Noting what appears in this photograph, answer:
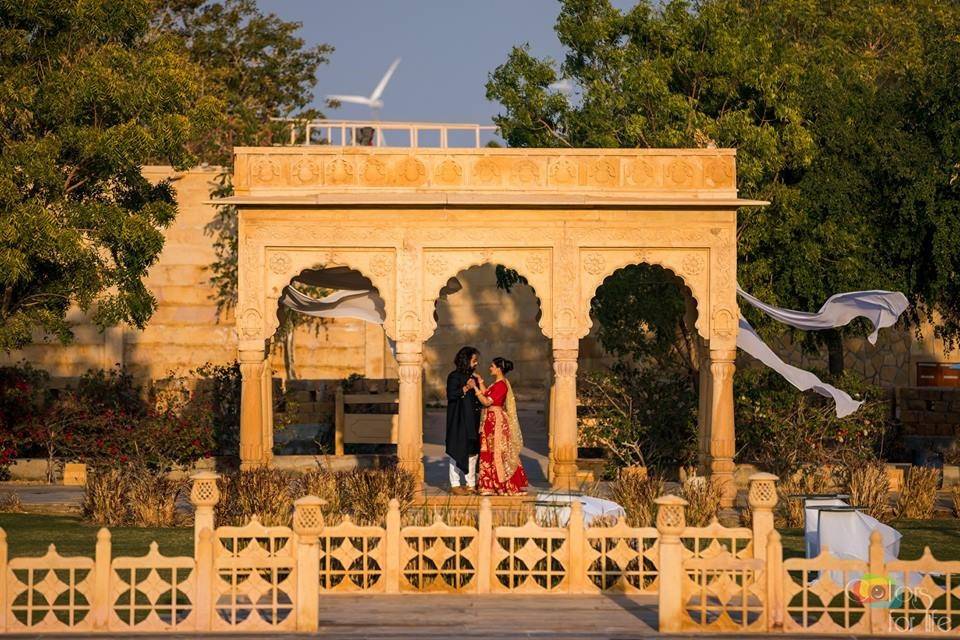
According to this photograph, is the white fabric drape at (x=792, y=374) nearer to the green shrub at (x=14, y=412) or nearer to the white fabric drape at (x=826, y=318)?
the white fabric drape at (x=826, y=318)

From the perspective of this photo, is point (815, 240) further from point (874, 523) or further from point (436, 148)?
point (874, 523)

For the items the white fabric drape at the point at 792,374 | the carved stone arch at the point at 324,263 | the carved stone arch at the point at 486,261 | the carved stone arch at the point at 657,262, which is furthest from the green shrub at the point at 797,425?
the carved stone arch at the point at 324,263

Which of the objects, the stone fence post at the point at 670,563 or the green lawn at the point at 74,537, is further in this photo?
the green lawn at the point at 74,537

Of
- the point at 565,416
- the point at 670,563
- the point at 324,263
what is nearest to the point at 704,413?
the point at 565,416

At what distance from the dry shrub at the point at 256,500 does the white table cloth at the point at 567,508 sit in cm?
236

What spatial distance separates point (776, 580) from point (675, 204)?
25.4 feet

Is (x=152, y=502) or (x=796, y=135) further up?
(x=796, y=135)

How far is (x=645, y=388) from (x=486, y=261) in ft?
12.0

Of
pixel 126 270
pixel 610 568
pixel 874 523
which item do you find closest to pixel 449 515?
pixel 610 568

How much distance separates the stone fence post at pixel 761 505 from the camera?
11.5m

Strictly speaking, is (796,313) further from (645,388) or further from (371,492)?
(371,492)

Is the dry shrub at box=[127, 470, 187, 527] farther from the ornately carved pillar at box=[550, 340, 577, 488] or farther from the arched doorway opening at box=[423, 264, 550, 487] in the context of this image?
the arched doorway opening at box=[423, 264, 550, 487]

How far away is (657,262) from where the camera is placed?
717 inches

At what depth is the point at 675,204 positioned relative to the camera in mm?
18016
